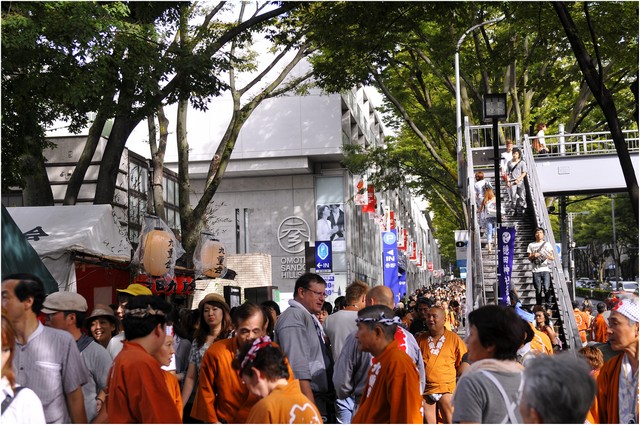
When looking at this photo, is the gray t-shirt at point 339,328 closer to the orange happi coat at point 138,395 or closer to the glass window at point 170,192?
the orange happi coat at point 138,395

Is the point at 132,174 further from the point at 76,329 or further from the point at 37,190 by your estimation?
the point at 76,329

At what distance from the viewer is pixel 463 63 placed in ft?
84.8

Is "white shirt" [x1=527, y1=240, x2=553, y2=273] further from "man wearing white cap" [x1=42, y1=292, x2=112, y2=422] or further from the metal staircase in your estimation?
"man wearing white cap" [x1=42, y1=292, x2=112, y2=422]

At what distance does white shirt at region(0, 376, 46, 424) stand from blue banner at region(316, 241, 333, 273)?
27999mm

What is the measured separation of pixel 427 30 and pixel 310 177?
821 inches

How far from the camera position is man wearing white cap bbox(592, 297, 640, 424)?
5316 millimetres

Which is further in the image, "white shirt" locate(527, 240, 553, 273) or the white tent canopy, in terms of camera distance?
"white shirt" locate(527, 240, 553, 273)

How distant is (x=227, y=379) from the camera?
624 centimetres

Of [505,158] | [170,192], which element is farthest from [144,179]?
[505,158]

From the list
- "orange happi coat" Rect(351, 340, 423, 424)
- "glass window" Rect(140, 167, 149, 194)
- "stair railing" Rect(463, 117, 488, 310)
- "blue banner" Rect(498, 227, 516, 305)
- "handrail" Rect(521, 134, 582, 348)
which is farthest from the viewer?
A: "glass window" Rect(140, 167, 149, 194)

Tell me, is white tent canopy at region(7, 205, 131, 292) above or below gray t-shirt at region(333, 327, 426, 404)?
above

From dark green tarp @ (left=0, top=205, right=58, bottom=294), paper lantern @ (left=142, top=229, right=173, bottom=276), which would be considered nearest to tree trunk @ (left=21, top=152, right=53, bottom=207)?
paper lantern @ (left=142, top=229, right=173, bottom=276)

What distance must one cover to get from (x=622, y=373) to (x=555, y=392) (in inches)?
91.8

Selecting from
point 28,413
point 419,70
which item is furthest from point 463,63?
point 28,413
